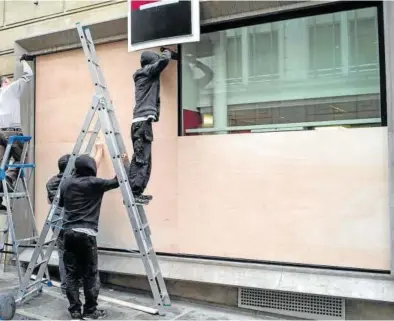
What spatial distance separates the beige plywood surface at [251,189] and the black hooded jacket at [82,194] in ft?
3.91

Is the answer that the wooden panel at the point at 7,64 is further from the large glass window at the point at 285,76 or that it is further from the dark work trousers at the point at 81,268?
the dark work trousers at the point at 81,268

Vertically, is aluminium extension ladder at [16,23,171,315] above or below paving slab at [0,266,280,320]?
above

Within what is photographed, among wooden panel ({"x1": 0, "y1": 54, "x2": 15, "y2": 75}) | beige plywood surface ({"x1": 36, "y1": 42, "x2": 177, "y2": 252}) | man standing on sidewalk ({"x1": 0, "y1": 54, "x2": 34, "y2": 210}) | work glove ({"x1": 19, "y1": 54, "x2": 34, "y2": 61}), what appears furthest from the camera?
wooden panel ({"x1": 0, "y1": 54, "x2": 15, "y2": 75})

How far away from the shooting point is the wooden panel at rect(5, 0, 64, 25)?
21.1ft

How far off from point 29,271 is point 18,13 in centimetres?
425

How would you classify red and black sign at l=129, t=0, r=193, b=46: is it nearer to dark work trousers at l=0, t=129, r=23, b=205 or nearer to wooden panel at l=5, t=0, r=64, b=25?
wooden panel at l=5, t=0, r=64, b=25

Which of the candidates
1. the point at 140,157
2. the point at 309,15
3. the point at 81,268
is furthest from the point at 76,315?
the point at 309,15

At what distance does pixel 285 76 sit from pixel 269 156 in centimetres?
102

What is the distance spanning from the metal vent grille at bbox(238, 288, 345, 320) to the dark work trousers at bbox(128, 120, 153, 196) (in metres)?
1.65

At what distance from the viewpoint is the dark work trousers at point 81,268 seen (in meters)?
4.35

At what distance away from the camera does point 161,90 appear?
18.3 feet

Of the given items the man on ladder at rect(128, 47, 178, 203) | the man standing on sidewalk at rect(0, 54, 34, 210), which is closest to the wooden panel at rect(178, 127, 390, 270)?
the man on ladder at rect(128, 47, 178, 203)

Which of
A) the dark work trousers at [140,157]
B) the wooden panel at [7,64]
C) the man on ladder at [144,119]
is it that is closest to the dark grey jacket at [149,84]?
the man on ladder at [144,119]

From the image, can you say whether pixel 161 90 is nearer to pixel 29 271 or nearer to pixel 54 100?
pixel 54 100
